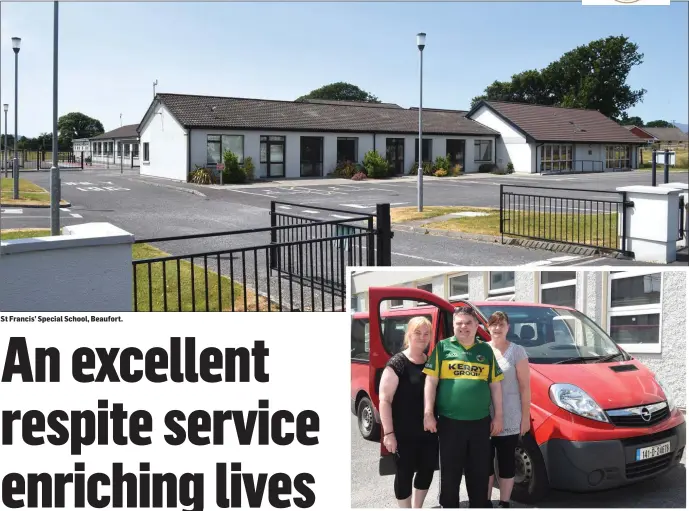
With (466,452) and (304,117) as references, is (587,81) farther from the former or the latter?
(304,117)

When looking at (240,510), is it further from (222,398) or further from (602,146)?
(602,146)

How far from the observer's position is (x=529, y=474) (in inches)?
166

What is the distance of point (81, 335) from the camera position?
445 centimetres

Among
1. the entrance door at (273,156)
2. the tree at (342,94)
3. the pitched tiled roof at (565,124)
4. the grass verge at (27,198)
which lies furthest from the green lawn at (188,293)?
the tree at (342,94)

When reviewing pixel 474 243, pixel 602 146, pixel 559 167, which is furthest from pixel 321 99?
pixel 474 243

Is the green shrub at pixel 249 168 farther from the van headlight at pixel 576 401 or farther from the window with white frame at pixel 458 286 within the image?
the van headlight at pixel 576 401

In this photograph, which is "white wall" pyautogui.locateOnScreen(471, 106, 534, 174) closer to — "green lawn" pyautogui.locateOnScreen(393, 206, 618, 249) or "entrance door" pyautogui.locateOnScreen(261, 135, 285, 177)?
"entrance door" pyautogui.locateOnScreen(261, 135, 285, 177)

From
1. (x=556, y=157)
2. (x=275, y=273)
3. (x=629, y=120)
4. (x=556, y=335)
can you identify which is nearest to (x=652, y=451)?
(x=556, y=335)

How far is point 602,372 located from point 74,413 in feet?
10.2

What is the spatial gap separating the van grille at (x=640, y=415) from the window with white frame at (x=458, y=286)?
3.42ft

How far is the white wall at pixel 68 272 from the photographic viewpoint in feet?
16.1

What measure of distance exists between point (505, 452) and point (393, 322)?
0.95 m

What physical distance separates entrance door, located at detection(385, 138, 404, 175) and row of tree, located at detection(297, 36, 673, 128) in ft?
56.5

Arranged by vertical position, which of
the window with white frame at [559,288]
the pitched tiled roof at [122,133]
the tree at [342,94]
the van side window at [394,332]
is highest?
the tree at [342,94]
